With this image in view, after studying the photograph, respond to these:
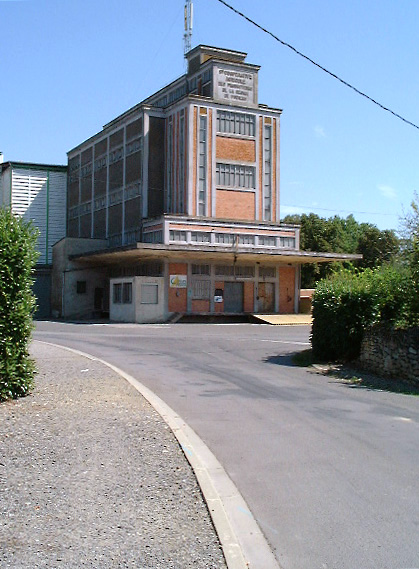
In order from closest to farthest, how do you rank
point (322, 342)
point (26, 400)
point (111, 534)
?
point (111, 534)
point (26, 400)
point (322, 342)

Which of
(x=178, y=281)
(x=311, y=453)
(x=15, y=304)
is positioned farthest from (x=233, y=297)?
(x=311, y=453)

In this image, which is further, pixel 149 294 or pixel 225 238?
pixel 225 238

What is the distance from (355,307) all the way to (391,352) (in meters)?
2.47

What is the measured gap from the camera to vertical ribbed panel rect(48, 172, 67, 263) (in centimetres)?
6244

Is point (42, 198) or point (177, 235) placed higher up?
point (42, 198)

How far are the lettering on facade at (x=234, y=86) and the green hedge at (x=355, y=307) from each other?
1252 inches

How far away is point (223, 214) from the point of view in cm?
4600

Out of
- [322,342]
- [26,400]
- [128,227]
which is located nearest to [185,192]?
[128,227]

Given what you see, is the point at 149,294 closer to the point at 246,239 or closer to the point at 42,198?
the point at 246,239

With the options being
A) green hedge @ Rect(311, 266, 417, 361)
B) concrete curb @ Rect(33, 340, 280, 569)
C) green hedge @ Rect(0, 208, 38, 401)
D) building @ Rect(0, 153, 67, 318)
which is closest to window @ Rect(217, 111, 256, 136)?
building @ Rect(0, 153, 67, 318)

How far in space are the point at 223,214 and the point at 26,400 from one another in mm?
36767

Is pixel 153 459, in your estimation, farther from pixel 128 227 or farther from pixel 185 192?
pixel 128 227

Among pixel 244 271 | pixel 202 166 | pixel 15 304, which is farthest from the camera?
pixel 202 166

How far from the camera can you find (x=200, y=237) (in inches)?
1654
